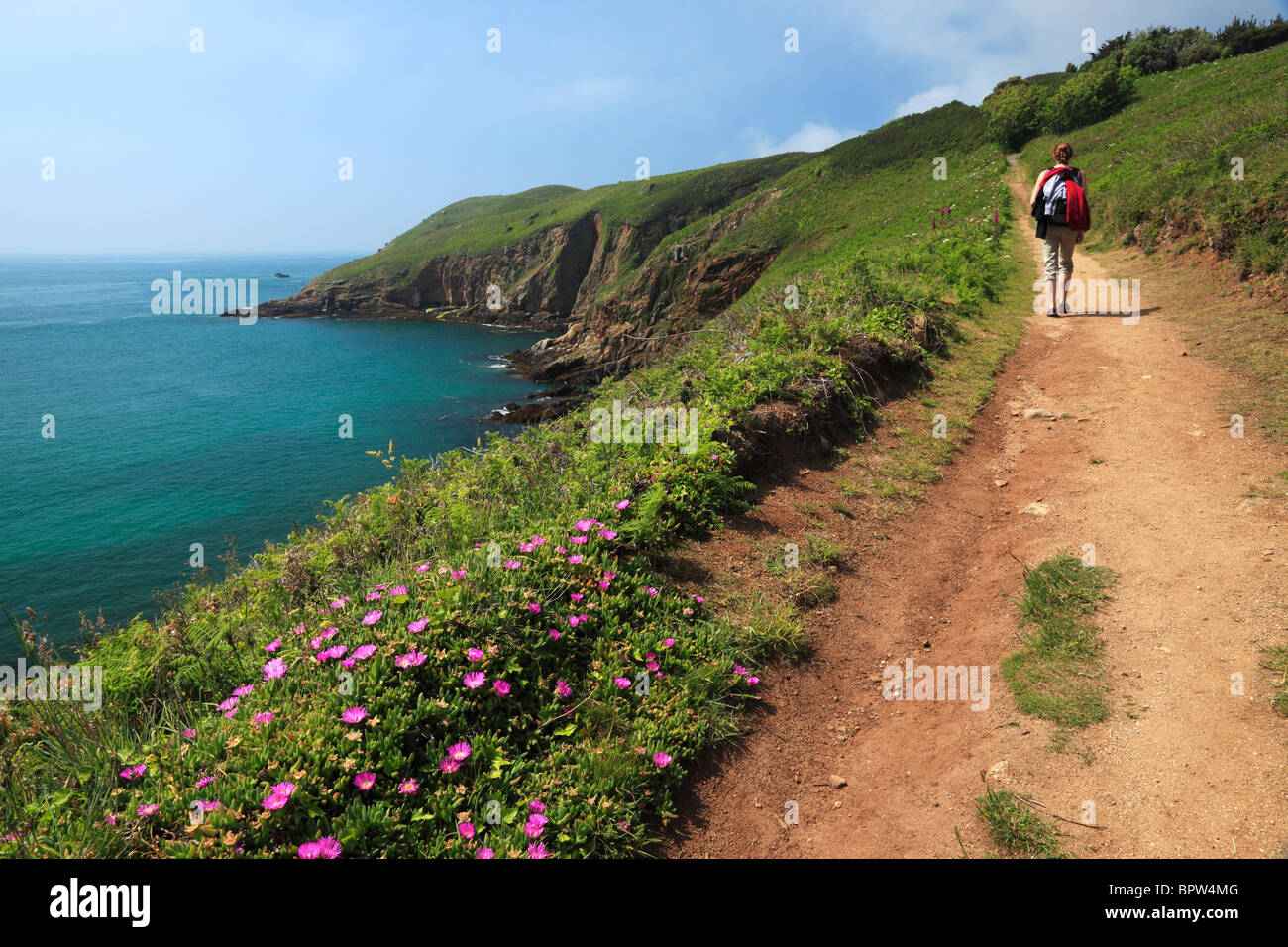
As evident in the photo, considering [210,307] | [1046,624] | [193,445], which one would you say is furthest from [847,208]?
[210,307]

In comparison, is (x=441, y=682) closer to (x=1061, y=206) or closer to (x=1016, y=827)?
(x=1016, y=827)

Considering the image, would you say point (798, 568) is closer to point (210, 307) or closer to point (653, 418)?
point (653, 418)

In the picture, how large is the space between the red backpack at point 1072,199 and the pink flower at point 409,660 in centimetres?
1272

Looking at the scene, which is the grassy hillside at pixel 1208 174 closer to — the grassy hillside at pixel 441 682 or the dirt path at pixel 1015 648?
the dirt path at pixel 1015 648

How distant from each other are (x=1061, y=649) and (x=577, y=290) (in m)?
91.0

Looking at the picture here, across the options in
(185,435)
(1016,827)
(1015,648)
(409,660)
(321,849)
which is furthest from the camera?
(185,435)

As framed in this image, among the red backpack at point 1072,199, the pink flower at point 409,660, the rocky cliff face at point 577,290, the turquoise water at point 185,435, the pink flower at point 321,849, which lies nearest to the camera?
the pink flower at point 321,849

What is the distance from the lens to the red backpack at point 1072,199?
11.0 m

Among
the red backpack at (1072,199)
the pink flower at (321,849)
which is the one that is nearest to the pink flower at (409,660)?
the pink flower at (321,849)

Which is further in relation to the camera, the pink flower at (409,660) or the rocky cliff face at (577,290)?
the rocky cliff face at (577,290)

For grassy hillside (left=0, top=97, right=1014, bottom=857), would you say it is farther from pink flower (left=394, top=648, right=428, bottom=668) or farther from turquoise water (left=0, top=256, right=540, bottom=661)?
turquoise water (left=0, top=256, right=540, bottom=661)

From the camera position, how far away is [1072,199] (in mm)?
11016

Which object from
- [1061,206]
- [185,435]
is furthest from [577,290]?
[1061,206]

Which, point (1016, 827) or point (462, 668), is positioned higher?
point (462, 668)
